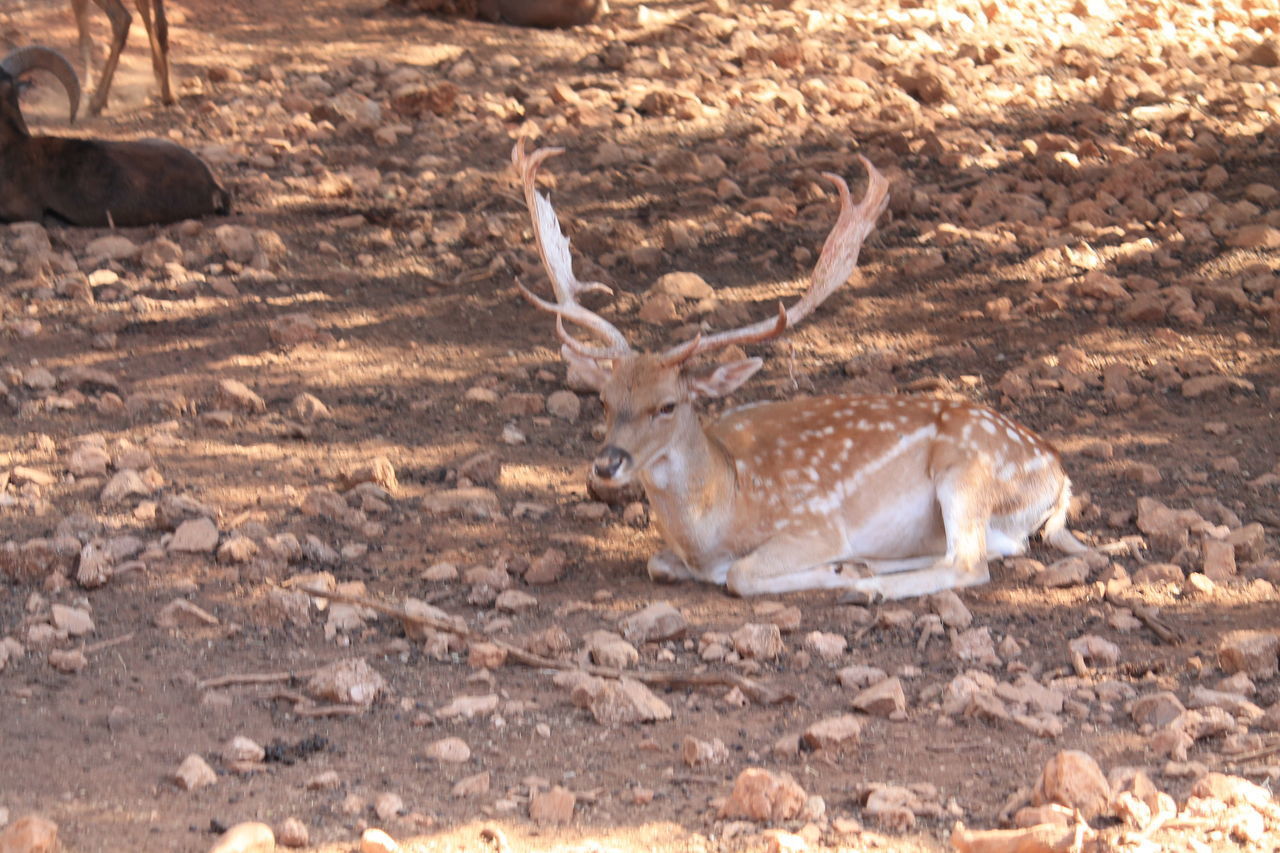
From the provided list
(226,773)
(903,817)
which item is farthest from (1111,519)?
(226,773)

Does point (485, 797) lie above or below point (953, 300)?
above

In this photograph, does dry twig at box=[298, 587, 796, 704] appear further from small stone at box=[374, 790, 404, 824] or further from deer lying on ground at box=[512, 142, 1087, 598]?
small stone at box=[374, 790, 404, 824]

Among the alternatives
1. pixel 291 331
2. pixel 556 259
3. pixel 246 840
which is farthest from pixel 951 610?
pixel 291 331

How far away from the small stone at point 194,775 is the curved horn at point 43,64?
7186 mm

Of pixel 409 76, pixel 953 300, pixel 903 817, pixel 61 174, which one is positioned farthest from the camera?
pixel 409 76

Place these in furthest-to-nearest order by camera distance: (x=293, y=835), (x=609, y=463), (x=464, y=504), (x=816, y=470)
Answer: (x=464, y=504) → (x=816, y=470) → (x=609, y=463) → (x=293, y=835)

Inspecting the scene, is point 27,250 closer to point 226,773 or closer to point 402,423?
point 402,423

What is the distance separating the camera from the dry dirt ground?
4.31m

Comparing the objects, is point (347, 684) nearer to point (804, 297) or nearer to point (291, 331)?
point (804, 297)

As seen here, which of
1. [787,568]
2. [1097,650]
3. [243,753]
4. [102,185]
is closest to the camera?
[243,753]

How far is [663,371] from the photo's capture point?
5.96m

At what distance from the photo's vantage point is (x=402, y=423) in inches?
289

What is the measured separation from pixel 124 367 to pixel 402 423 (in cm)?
143

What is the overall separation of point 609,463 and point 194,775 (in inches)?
81.6
